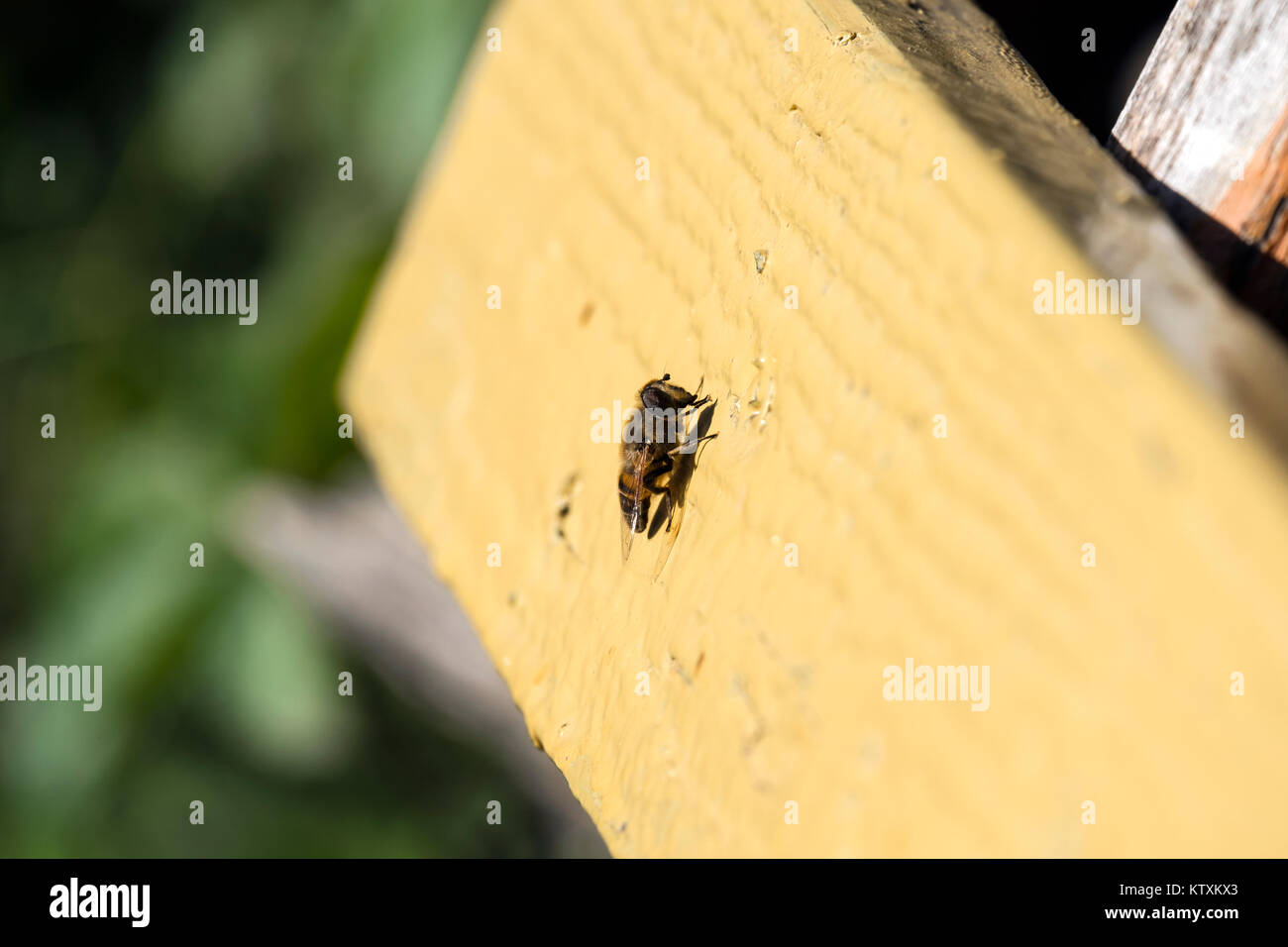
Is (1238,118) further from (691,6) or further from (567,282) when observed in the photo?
(567,282)

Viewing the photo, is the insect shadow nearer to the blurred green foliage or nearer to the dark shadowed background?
the dark shadowed background

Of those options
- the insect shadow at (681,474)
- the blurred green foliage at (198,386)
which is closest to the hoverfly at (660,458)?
the insect shadow at (681,474)

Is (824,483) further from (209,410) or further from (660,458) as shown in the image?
(209,410)

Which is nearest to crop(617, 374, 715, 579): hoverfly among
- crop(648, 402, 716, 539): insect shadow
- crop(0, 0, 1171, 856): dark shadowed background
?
crop(648, 402, 716, 539): insect shadow

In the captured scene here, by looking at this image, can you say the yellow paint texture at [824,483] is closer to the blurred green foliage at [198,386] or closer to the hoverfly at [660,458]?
the hoverfly at [660,458]

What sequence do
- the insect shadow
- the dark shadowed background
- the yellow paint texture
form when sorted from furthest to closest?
the dark shadowed background
the insect shadow
the yellow paint texture
